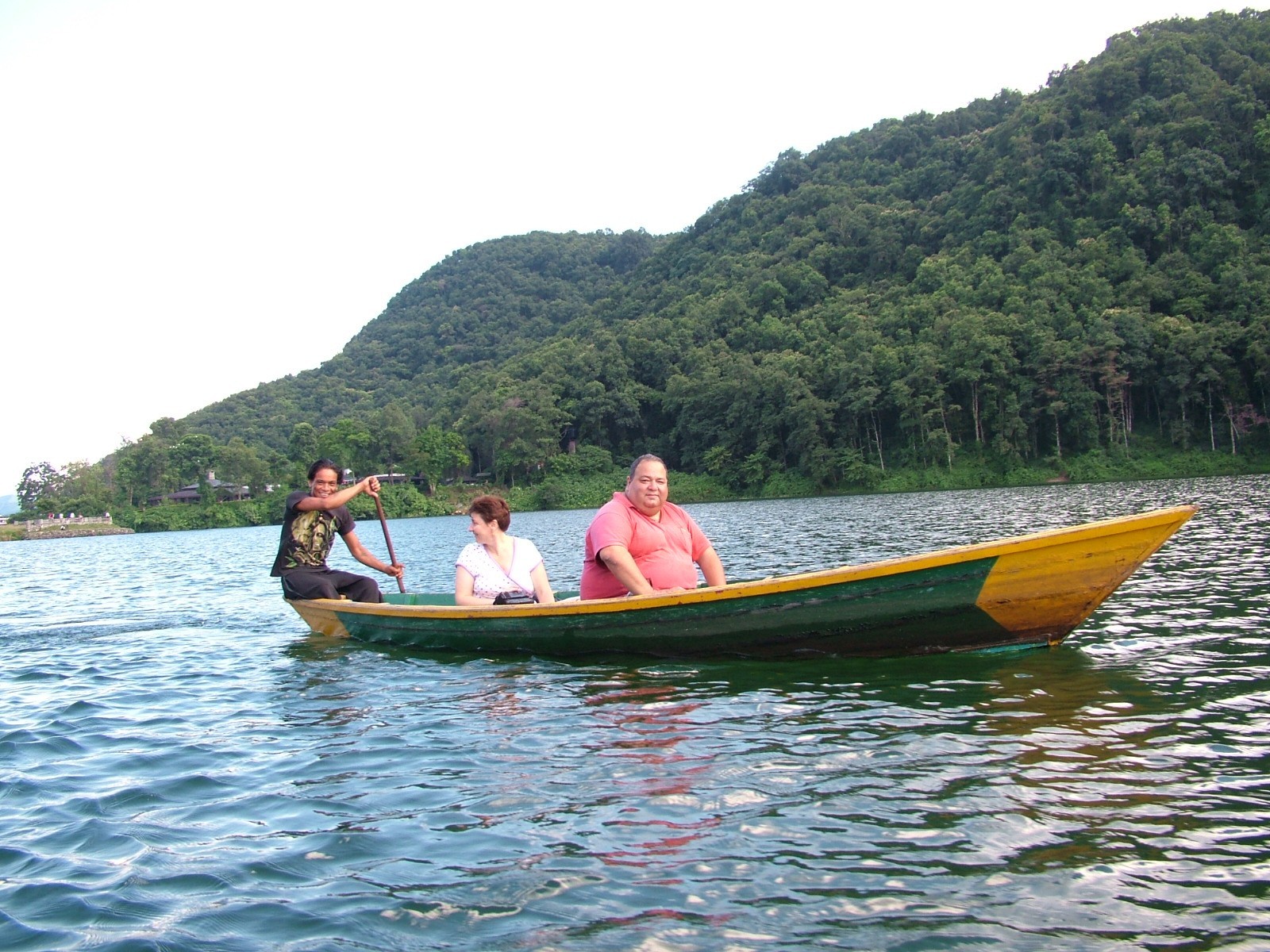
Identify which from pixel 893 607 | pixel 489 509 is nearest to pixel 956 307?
pixel 489 509

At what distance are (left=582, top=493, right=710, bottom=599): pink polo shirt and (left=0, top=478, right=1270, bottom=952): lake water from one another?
74cm

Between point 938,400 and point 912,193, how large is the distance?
46.5 meters

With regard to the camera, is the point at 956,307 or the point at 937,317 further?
the point at 956,307

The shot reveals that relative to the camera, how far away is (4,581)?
27625 mm

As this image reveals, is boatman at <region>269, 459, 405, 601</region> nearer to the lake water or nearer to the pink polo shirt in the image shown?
the lake water

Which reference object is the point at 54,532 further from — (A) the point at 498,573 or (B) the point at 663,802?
(B) the point at 663,802

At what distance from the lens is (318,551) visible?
11320 mm

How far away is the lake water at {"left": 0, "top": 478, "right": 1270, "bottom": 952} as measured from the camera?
3.47 meters

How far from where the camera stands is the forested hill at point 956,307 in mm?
53750

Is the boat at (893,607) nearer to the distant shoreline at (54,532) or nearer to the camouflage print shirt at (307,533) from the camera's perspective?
the camouflage print shirt at (307,533)

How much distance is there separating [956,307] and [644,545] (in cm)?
6299

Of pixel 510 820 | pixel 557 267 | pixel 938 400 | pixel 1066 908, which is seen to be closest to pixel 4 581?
pixel 510 820

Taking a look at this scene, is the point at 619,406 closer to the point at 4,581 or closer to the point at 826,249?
the point at 826,249

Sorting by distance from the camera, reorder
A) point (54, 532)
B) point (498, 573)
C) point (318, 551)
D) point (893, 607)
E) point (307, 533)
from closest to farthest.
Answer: point (893, 607), point (498, 573), point (307, 533), point (318, 551), point (54, 532)
